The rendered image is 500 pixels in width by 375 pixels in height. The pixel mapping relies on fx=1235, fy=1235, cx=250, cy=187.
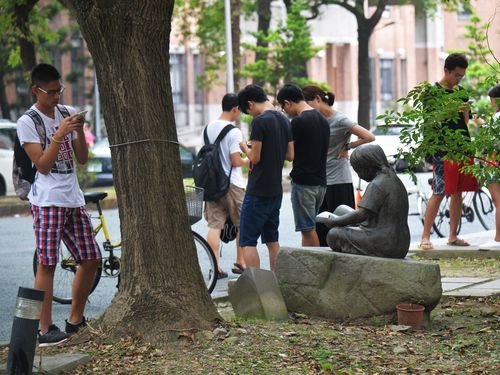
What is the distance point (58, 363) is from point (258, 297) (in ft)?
6.34

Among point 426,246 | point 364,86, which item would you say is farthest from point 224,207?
point 364,86

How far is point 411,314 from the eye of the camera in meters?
8.45

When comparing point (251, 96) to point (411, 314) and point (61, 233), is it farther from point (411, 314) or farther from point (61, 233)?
point (411, 314)

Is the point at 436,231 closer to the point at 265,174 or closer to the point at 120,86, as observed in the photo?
the point at 265,174

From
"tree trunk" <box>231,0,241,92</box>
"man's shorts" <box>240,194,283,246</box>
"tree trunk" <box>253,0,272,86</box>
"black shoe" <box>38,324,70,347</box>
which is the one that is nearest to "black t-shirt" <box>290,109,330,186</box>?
"man's shorts" <box>240,194,283,246</box>

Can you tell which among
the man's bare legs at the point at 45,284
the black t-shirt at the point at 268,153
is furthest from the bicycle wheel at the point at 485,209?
the man's bare legs at the point at 45,284

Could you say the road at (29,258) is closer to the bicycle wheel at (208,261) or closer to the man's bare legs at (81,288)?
the bicycle wheel at (208,261)

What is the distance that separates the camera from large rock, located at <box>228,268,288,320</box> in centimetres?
865

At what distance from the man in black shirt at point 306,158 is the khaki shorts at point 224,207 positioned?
130 centimetres

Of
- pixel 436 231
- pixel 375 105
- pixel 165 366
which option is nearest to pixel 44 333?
pixel 165 366

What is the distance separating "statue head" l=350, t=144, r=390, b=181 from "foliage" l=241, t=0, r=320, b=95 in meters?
26.9

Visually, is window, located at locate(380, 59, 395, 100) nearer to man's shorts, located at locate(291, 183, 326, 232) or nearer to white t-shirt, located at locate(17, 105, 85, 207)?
man's shorts, located at locate(291, 183, 326, 232)

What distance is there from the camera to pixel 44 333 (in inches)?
324

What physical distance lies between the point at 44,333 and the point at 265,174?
2787 mm
